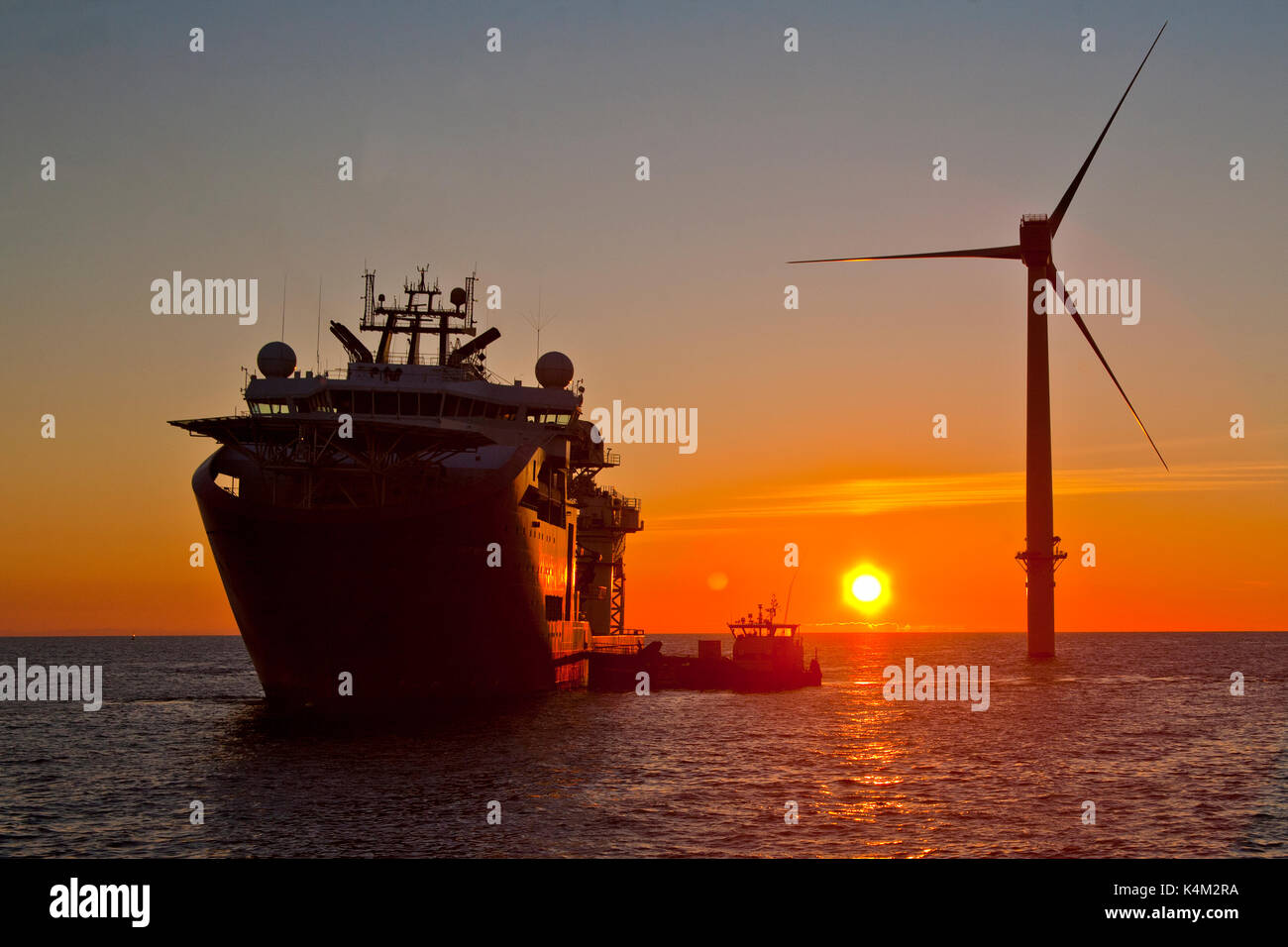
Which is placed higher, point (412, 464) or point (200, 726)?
point (412, 464)

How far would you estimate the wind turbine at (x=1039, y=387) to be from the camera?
348ft

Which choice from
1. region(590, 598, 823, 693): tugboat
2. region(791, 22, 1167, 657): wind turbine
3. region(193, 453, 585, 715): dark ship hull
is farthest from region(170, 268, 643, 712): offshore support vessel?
region(791, 22, 1167, 657): wind turbine

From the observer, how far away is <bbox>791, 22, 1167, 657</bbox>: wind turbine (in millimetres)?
106000

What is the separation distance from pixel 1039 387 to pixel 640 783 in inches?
3180

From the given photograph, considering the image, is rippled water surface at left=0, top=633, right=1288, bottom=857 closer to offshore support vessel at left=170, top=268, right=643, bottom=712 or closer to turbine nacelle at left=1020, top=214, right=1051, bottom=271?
offshore support vessel at left=170, top=268, right=643, bottom=712

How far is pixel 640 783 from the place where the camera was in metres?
38.0

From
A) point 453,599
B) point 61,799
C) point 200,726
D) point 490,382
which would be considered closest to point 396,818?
point 61,799

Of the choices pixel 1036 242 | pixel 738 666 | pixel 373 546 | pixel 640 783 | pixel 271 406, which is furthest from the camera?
pixel 1036 242

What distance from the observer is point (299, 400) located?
5828cm

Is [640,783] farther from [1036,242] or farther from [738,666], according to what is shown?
[1036,242]

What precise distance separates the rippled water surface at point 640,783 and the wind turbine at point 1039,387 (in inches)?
1568

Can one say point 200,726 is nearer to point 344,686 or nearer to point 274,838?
point 344,686

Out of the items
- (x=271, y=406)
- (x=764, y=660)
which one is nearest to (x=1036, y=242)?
(x=764, y=660)
